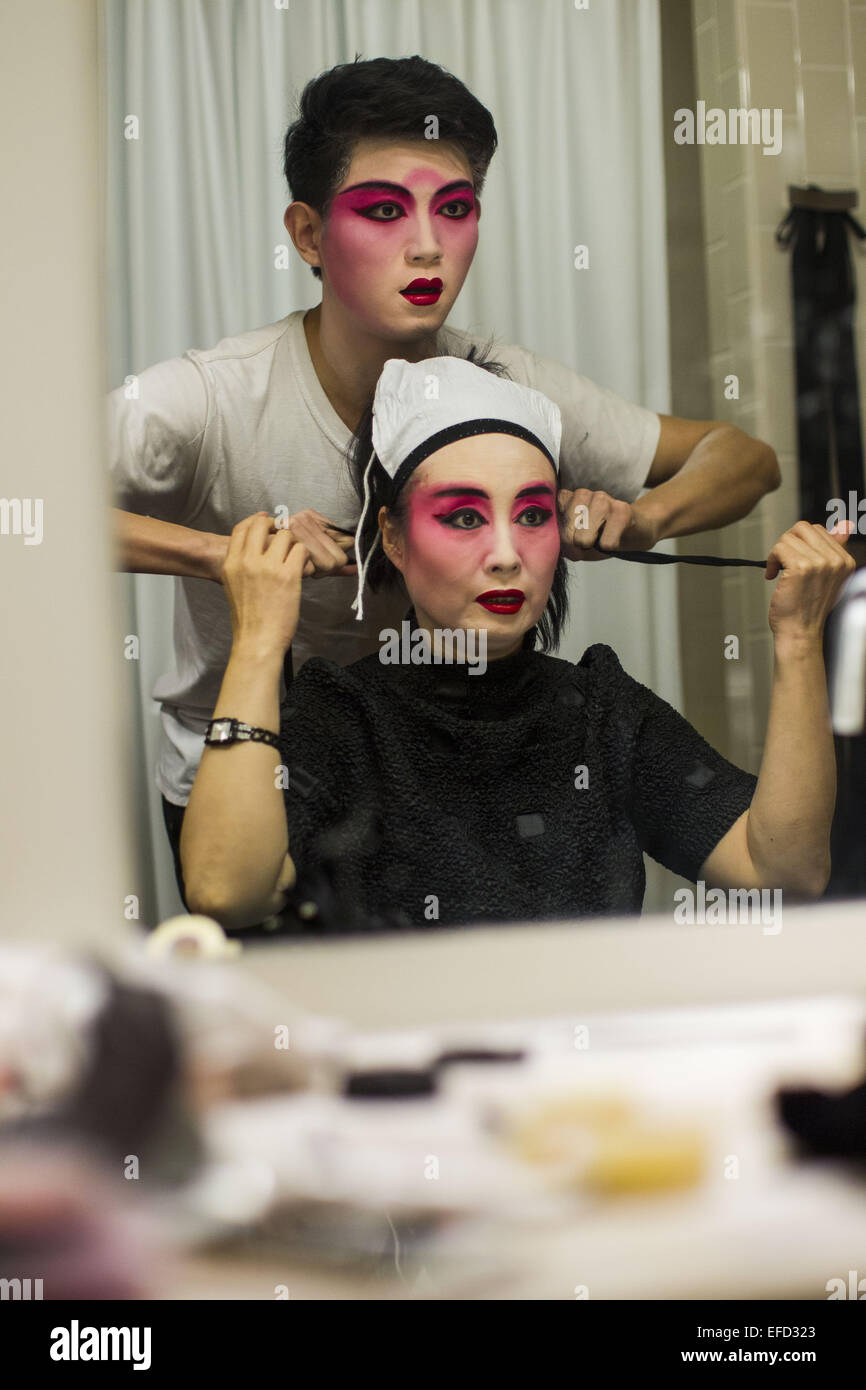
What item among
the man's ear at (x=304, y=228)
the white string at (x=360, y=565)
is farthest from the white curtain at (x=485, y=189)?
the white string at (x=360, y=565)

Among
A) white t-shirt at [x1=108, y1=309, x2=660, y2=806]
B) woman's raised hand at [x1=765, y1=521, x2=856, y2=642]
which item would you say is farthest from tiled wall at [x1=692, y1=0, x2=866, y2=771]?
white t-shirt at [x1=108, y1=309, x2=660, y2=806]

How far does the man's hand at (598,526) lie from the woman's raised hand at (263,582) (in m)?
0.20

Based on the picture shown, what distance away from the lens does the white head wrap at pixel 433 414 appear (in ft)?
2.58

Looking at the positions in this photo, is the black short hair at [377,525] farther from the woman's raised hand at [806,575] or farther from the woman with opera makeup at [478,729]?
the woman's raised hand at [806,575]

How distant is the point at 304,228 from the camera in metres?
0.79

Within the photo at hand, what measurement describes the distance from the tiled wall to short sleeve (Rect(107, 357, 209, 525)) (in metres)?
0.40

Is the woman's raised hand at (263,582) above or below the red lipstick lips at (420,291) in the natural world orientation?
below

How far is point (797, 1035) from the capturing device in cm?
65

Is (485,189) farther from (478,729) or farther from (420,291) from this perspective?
(478,729)

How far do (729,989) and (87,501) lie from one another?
495mm

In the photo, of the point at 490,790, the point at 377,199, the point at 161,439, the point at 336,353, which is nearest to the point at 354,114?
the point at 377,199

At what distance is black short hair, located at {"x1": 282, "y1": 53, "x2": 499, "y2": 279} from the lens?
783mm

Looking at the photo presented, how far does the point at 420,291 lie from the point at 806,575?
1.19ft

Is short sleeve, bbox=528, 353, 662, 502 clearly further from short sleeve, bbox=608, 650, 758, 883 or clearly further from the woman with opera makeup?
short sleeve, bbox=608, 650, 758, 883
